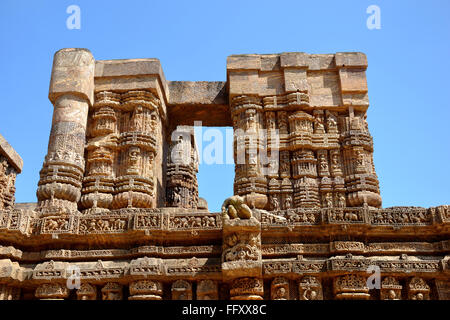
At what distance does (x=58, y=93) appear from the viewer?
46.9ft

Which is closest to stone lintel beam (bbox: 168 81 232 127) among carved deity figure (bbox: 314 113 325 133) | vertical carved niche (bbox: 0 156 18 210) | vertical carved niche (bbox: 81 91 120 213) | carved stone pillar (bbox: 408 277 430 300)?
vertical carved niche (bbox: 81 91 120 213)

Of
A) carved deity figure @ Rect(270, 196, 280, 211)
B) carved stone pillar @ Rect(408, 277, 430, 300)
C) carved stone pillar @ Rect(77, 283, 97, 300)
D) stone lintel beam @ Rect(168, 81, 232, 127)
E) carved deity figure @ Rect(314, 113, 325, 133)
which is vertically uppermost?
stone lintel beam @ Rect(168, 81, 232, 127)

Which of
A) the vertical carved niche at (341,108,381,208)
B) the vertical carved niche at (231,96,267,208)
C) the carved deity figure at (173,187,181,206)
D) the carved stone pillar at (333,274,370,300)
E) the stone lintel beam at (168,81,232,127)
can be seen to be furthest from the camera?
the carved deity figure at (173,187,181,206)

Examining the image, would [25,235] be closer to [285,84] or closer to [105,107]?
[105,107]

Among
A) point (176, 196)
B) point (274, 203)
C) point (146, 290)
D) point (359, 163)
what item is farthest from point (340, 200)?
point (146, 290)

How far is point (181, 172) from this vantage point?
17547 mm

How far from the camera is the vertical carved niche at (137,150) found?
13.7 metres

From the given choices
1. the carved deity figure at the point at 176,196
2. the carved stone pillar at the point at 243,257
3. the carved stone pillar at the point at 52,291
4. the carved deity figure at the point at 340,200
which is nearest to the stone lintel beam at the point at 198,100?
the carved deity figure at the point at 176,196

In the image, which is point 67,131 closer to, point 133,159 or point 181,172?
point 133,159

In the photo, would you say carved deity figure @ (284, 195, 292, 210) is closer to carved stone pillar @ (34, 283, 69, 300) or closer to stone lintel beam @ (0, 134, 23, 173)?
carved stone pillar @ (34, 283, 69, 300)

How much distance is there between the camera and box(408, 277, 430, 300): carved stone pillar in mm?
9320

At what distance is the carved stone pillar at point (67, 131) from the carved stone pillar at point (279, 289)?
514cm

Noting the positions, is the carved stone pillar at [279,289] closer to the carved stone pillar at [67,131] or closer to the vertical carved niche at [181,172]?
the carved stone pillar at [67,131]

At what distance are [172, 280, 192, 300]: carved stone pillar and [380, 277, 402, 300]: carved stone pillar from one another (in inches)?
144
